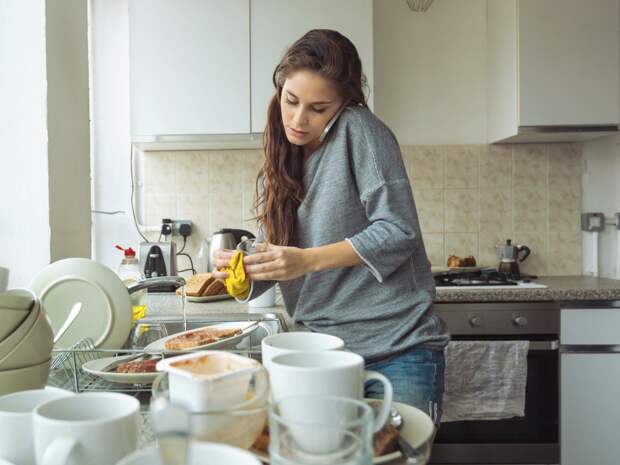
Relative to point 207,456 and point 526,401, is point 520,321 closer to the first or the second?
point 526,401

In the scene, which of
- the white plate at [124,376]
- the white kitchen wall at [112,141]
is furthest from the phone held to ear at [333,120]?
the white kitchen wall at [112,141]

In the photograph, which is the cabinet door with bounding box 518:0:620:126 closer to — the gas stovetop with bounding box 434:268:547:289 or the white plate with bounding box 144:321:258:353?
the gas stovetop with bounding box 434:268:547:289

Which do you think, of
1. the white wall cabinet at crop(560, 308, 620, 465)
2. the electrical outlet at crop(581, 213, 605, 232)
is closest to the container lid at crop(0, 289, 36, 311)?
the white wall cabinet at crop(560, 308, 620, 465)

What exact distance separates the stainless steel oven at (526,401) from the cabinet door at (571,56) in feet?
2.81

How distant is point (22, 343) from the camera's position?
0.59 metres

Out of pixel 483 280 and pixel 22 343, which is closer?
pixel 22 343

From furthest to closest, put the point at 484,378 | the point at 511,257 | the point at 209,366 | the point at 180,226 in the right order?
the point at 180,226, the point at 511,257, the point at 484,378, the point at 209,366

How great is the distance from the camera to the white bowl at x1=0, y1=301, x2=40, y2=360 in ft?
1.90

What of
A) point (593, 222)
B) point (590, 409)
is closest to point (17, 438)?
point (590, 409)

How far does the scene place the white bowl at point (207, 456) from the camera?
0.39m

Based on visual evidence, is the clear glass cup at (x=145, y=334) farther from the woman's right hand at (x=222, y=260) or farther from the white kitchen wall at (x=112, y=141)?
the white kitchen wall at (x=112, y=141)

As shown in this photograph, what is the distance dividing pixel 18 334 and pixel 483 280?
1990mm

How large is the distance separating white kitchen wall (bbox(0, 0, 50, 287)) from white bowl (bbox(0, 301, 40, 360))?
2.64 ft

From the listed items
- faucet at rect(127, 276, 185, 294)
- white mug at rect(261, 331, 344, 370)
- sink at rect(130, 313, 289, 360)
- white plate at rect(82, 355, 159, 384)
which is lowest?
sink at rect(130, 313, 289, 360)
